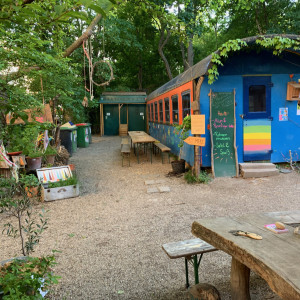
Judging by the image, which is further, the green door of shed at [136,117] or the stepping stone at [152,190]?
the green door of shed at [136,117]

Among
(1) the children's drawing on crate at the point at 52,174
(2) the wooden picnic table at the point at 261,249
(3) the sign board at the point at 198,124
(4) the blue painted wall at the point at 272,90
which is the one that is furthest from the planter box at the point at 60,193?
(2) the wooden picnic table at the point at 261,249

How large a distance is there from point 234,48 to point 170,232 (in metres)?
4.43

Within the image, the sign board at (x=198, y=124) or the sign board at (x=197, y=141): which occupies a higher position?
the sign board at (x=198, y=124)

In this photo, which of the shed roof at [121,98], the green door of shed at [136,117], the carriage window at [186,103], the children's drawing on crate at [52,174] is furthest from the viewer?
the green door of shed at [136,117]

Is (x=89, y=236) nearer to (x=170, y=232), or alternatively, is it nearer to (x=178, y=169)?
(x=170, y=232)

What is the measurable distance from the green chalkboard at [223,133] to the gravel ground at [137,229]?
43 centimetres

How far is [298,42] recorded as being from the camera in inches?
257

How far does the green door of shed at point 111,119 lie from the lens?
21.3 m

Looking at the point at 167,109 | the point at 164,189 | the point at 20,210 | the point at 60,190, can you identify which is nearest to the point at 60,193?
the point at 60,190

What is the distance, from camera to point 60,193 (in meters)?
6.08

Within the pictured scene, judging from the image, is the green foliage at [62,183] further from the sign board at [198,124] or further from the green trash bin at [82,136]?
the green trash bin at [82,136]

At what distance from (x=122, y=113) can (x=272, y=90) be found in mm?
14855

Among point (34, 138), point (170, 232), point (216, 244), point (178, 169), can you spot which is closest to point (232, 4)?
point (178, 169)

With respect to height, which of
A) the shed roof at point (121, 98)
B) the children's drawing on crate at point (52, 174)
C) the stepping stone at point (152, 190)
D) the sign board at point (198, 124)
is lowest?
the stepping stone at point (152, 190)
